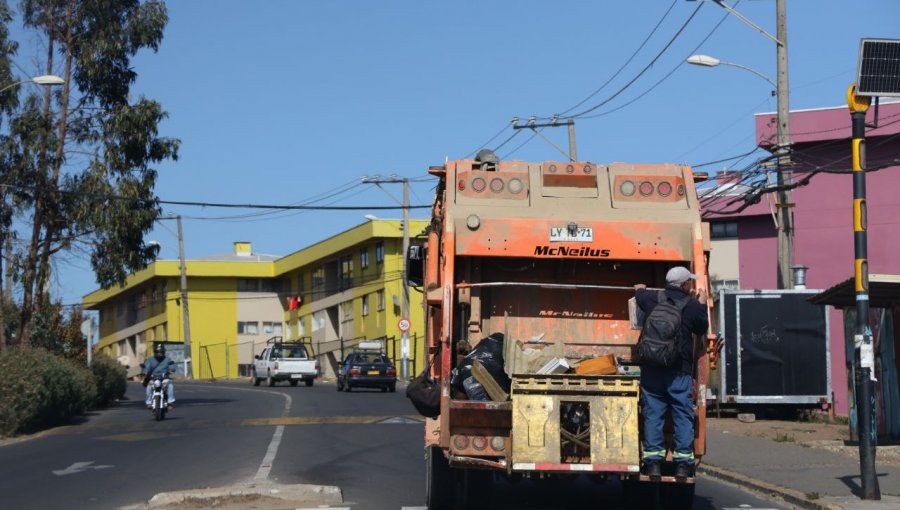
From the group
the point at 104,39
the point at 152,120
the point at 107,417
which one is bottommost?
the point at 107,417

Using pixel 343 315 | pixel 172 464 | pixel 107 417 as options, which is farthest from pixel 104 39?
pixel 343 315

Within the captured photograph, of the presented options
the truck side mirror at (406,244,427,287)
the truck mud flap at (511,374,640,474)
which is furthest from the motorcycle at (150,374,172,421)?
the truck mud flap at (511,374,640,474)

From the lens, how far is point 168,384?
82.1 ft

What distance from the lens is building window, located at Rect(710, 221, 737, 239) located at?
37.0 metres

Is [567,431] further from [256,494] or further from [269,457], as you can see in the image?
[269,457]

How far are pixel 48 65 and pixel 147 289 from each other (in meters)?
54.3

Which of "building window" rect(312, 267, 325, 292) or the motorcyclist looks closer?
the motorcyclist

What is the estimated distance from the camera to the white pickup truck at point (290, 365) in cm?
4756

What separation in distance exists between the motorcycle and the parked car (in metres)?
15.7

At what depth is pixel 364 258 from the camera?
63.6m

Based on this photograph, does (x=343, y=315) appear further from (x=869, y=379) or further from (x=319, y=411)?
(x=869, y=379)

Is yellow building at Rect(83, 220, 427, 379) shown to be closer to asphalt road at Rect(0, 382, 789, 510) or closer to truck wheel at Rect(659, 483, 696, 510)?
asphalt road at Rect(0, 382, 789, 510)

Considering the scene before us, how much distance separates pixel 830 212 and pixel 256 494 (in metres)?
25.1

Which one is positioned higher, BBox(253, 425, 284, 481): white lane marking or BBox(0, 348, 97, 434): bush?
BBox(0, 348, 97, 434): bush
